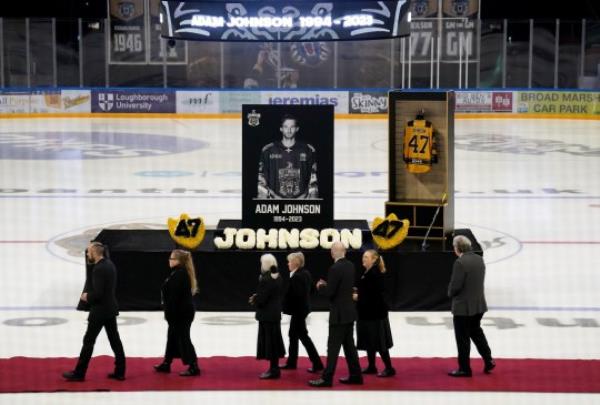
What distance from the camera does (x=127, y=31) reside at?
44.1 meters

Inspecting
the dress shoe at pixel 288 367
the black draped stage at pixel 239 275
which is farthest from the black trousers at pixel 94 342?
the black draped stage at pixel 239 275

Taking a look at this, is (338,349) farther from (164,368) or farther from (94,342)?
(94,342)

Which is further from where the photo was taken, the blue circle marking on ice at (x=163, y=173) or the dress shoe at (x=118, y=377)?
the blue circle marking on ice at (x=163, y=173)

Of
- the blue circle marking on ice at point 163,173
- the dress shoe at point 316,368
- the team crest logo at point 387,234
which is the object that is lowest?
the dress shoe at point 316,368

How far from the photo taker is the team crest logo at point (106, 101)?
131 ft

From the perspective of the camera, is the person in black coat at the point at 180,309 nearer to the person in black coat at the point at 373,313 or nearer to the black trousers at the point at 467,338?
the person in black coat at the point at 373,313

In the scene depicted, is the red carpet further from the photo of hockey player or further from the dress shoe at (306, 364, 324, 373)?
the photo of hockey player

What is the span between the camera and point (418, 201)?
1432 cm

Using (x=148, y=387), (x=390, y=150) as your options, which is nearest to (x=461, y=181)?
(x=390, y=150)

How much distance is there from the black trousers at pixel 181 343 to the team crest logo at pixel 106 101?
3083 centimetres

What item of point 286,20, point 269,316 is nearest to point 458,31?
point 286,20

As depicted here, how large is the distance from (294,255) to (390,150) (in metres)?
4.82

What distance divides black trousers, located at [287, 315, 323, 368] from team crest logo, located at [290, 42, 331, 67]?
1428 inches

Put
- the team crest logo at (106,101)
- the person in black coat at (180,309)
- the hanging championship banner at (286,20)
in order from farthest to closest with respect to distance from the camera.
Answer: the team crest logo at (106,101)
the hanging championship banner at (286,20)
the person in black coat at (180,309)
